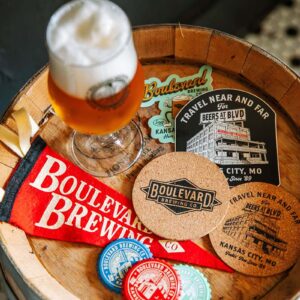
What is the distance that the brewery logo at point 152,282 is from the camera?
890 mm

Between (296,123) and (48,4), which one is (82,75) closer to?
(296,123)

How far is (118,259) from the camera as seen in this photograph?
0.93 meters

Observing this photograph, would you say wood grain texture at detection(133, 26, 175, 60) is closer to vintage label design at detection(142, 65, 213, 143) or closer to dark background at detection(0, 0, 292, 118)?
vintage label design at detection(142, 65, 213, 143)

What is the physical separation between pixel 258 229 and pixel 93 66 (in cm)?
44

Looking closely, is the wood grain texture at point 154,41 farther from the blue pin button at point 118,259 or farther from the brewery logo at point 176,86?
the blue pin button at point 118,259

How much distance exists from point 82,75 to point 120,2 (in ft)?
2.80

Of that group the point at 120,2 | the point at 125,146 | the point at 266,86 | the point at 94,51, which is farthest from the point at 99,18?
the point at 120,2

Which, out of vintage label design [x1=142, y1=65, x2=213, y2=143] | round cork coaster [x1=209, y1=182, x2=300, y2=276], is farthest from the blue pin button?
vintage label design [x1=142, y1=65, x2=213, y2=143]

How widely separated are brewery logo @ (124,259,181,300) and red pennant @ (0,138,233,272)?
0.04m

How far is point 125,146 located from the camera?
1.09 metres

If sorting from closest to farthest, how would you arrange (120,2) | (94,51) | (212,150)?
(94,51)
(212,150)
(120,2)

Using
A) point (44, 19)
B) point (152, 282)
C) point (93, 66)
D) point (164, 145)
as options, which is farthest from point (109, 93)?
point (44, 19)

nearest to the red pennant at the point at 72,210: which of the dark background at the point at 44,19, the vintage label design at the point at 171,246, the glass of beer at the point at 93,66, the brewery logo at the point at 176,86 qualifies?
the vintage label design at the point at 171,246

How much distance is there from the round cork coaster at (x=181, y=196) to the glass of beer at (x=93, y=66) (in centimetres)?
14
